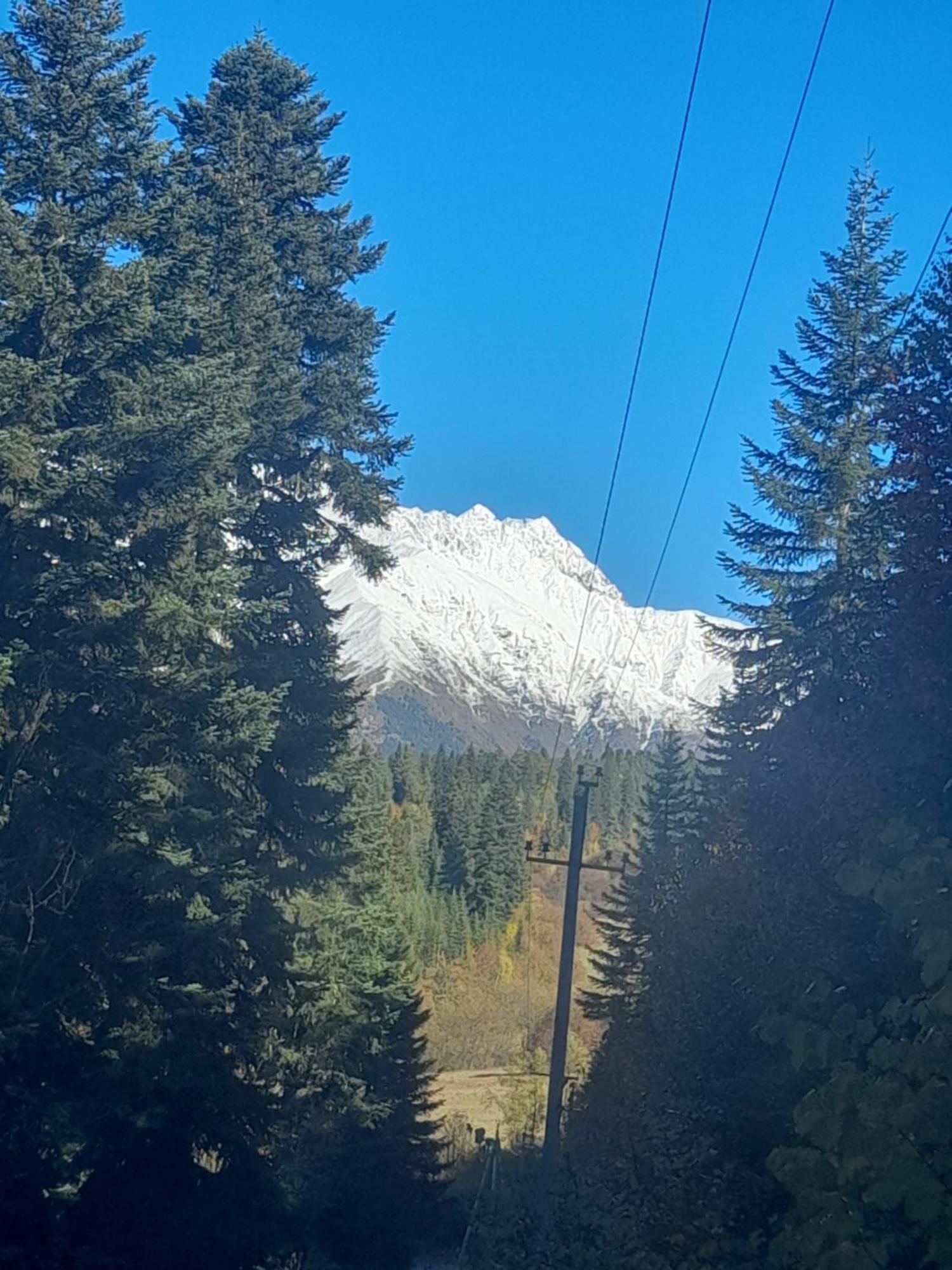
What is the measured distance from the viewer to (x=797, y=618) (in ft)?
65.1

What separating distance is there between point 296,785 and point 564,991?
562 cm

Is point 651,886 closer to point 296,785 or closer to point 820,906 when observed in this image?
point 296,785

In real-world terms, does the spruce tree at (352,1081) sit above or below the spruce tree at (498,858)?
below

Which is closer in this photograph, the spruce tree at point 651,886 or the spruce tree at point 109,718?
the spruce tree at point 109,718

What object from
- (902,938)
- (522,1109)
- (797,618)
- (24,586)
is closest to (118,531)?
(24,586)

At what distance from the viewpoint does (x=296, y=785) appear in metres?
17.8

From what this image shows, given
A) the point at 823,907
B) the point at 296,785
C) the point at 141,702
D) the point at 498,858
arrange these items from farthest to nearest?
the point at 498,858
the point at 296,785
the point at 141,702
the point at 823,907

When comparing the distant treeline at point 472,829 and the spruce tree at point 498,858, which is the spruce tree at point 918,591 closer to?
the distant treeline at point 472,829

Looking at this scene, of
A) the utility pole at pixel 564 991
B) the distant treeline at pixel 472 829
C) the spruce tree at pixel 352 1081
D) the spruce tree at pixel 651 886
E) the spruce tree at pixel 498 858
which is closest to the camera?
the utility pole at pixel 564 991

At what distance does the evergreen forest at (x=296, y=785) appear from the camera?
8.10m

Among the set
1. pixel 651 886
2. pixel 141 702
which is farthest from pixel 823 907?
pixel 651 886

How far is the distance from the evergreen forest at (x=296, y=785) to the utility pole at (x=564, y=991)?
31.3 inches

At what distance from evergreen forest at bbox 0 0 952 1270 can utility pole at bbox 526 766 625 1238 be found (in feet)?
2.61

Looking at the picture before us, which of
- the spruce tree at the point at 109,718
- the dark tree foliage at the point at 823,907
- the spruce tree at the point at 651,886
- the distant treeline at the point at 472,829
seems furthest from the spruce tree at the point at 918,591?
the distant treeline at the point at 472,829
